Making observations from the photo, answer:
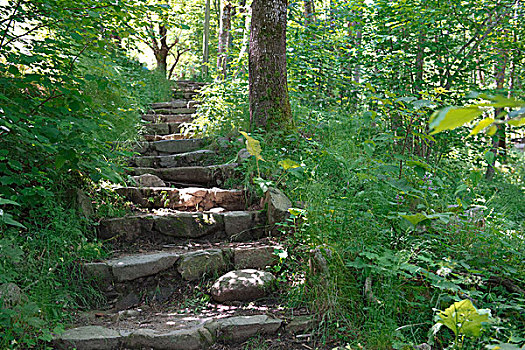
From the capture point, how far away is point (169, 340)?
221cm

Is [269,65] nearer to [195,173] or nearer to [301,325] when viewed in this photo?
[195,173]

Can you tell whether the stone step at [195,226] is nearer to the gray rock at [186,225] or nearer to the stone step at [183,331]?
the gray rock at [186,225]

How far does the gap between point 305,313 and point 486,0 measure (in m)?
5.27

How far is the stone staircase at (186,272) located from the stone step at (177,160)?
0.36 metres

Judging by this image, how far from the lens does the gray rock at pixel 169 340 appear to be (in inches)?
86.9

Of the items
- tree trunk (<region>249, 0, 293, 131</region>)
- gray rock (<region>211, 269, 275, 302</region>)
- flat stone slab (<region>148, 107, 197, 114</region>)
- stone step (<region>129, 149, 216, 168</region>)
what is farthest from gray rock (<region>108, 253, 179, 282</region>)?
flat stone slab (<region>148, 107, 197, 114</region>)

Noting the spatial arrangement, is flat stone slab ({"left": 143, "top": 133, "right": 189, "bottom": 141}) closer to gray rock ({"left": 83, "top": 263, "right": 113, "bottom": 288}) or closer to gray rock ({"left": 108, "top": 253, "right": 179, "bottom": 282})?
gray rock ({"left": 108, "top": 253, "right": 179, "bottom": 282})

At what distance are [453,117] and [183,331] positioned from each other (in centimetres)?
210

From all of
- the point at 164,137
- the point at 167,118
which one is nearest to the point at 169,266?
the point at 164,137

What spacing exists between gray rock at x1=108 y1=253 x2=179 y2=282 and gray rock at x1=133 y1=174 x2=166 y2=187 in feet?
3.91

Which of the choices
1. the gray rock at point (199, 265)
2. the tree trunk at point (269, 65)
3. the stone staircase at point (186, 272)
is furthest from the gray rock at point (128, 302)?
the tree trunk at point (269, 65)

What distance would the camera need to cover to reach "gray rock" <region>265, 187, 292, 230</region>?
321 centimetres

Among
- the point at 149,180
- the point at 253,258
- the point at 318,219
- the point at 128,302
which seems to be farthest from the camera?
the point at 149,180

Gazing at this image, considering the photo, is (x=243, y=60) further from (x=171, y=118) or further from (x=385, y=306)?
(x=385, y=306)
